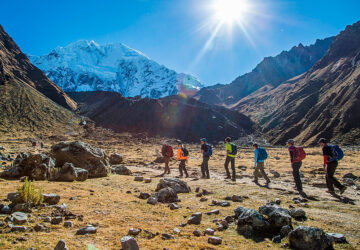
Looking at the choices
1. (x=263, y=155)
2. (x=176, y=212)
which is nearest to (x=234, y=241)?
(x=176, y=212)

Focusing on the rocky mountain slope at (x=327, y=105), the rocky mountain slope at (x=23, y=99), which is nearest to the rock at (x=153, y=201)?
the rocky mountain slope at (x=23, y=99)

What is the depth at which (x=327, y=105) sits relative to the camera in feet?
268

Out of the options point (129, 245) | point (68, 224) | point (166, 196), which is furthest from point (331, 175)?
point (68, 224)

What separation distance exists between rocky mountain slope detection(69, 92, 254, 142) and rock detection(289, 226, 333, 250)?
69.5 metres

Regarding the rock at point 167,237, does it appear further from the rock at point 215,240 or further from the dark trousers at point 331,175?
the dark trousers at point 331,175

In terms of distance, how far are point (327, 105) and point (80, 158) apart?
9072 cm

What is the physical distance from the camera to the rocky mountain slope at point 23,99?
57.1m

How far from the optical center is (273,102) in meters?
136

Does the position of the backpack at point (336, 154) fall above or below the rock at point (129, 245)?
above

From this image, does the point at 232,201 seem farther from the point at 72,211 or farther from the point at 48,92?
the point at 48,92

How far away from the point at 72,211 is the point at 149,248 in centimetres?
299

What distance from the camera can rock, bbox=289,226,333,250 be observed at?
165 inches

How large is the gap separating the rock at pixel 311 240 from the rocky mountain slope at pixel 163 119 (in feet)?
228

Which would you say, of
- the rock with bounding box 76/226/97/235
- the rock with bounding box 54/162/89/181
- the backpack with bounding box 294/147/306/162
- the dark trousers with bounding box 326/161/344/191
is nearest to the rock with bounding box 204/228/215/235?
the rock with bounding box 76/226/97/235
